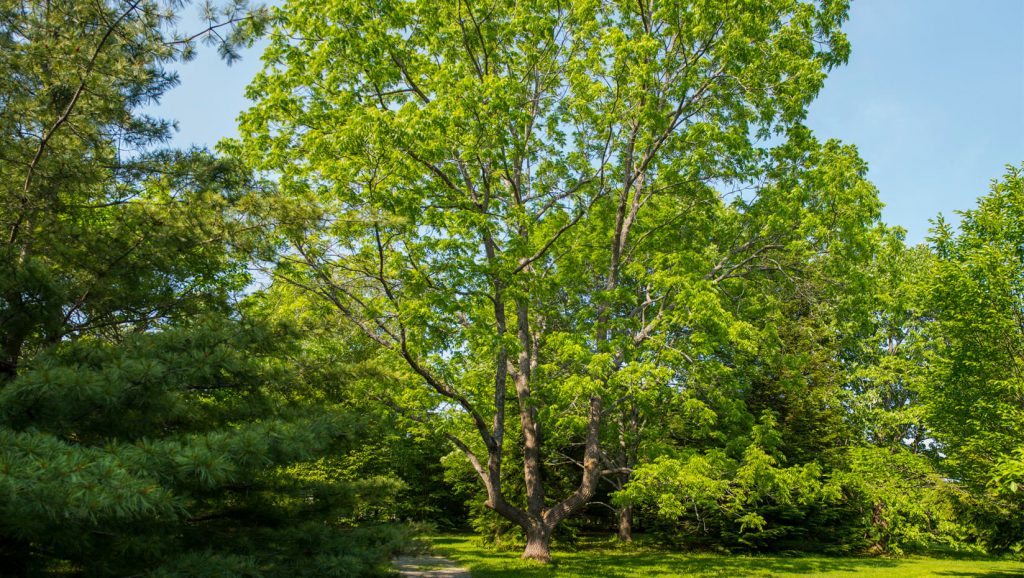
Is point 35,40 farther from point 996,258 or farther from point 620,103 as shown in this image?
point 996,258

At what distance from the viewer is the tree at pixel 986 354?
10.4 meters

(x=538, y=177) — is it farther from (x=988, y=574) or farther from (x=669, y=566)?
(x=988, y=574)

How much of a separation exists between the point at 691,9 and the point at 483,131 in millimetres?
5125

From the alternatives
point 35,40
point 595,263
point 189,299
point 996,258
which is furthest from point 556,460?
point 35,40

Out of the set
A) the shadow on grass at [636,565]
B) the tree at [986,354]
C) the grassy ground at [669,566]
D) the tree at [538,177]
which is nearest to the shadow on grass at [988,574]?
the grassy ground at [669,566]

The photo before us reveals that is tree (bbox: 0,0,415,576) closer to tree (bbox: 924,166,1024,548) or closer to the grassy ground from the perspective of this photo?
the grassy ground

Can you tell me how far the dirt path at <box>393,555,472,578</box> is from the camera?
1105 centimetres

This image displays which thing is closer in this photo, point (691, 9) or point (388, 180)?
point (388, 180)

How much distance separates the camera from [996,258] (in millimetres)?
10812

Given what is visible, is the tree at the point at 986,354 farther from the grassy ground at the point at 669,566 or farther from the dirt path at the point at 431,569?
the dirt path at the point at 431,569

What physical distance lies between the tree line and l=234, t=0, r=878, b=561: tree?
0.08m

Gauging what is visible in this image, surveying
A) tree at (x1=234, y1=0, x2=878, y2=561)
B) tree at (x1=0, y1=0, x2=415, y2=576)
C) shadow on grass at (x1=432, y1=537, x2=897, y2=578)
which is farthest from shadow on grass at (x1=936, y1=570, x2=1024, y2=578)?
tree at (x1=0, y1=0, x2=415, y2=576)

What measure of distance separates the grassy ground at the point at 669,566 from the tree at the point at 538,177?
4.10ft

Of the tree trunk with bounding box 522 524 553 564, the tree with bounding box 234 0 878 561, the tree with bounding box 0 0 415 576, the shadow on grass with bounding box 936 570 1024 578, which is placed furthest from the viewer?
the shadow on grass with bounding box 936 570 1024 578
